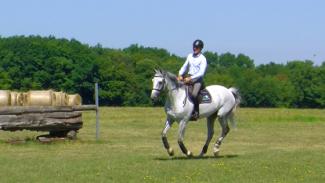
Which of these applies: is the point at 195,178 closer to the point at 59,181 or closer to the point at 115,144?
the point at 59,181

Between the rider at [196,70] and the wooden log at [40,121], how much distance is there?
25.5 feet

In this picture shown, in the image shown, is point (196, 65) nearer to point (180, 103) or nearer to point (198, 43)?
point (198, 43)

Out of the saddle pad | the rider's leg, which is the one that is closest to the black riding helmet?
the rider's leg

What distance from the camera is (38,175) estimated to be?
48.9 ft

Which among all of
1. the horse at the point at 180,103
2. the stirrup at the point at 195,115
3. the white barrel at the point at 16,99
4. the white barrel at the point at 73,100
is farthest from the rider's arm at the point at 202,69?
the white barrel at the point at 16,99

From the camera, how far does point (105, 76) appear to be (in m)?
120

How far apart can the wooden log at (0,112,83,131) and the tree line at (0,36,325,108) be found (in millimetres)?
81054

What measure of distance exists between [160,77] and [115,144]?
26.9 feet

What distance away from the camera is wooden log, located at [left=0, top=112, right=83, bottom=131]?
24797mm

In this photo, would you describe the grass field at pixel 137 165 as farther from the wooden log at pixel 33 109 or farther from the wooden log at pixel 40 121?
the wooden log at pixel 33 109

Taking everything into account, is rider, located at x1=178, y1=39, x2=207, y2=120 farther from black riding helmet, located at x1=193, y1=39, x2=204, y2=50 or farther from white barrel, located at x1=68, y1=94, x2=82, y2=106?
white barrel, located at x1=68, y1=94, x2=82, y2=106

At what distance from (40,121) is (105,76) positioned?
95278mm

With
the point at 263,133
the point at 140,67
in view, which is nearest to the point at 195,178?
the point at 263,133

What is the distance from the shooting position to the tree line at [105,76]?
373ft
